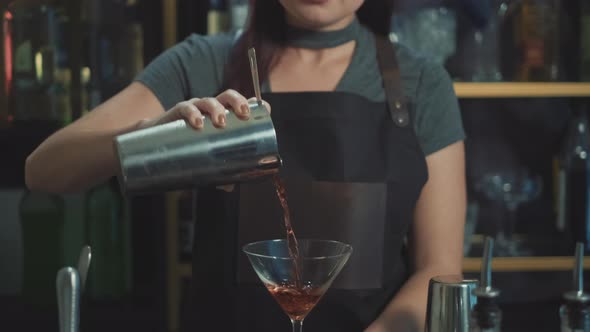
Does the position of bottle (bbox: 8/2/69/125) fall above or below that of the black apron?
above

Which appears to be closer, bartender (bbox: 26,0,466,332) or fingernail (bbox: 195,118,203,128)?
fingernail (bbox: 195,118,203,128)

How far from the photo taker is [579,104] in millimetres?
2605

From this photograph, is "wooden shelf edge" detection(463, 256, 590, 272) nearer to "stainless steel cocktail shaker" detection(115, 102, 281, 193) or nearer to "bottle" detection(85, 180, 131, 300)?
"bottle" detection(85, 180, 131, 300)

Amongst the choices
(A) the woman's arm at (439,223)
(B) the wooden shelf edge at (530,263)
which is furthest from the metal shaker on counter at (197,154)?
(B) the wooden shelf edge at (530,263)

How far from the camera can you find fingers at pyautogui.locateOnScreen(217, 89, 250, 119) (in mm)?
1102

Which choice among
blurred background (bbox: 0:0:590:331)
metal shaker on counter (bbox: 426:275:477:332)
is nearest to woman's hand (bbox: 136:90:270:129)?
metal shaker on counter (bbox: 426:275:477:332)

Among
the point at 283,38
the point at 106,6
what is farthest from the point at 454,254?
the point at 106,6

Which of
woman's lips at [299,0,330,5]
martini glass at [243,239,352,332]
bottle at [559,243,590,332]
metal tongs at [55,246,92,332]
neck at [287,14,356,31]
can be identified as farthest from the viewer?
neck at [287,14,356,31]

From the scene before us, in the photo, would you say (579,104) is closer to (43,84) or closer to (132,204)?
(132,204)

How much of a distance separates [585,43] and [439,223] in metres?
1.11

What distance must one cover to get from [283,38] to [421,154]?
1.17 ft

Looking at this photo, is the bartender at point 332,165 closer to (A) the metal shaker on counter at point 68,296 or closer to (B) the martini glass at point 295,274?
(B) the martini glass at point 295,274

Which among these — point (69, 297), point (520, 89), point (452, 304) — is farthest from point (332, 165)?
point (520, 89)

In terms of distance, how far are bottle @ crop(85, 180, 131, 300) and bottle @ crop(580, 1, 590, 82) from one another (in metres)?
1.33
